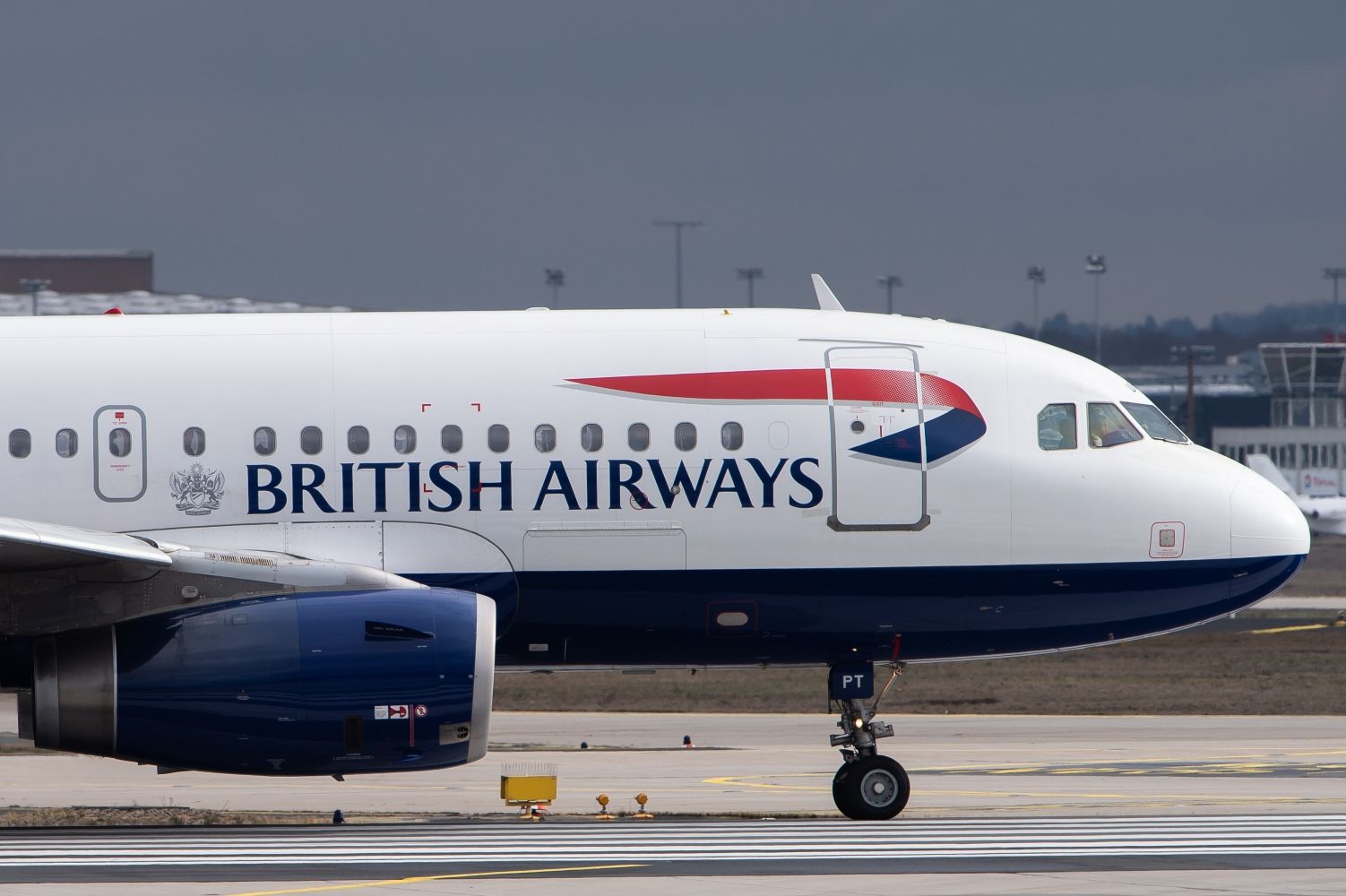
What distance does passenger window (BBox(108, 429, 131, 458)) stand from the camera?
18.5m

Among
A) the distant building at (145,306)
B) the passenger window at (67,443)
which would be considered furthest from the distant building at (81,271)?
the passenger window at (67,443)

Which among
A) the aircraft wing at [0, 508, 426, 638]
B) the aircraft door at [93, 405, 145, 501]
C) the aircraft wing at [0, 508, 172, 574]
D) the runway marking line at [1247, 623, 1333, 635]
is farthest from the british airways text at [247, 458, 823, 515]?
the runway marking line at [1247, 623, 1333, 635]

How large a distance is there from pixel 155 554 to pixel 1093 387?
9.63 m

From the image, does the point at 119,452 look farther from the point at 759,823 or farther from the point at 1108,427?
the point at 1108,427

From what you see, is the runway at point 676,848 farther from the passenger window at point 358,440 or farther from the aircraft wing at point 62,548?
the passenger window at point 358,440

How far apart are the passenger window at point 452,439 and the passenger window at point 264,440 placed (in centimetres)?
165

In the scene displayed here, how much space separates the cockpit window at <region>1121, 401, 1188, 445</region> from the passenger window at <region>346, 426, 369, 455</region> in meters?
7.84

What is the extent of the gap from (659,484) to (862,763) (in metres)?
3.55

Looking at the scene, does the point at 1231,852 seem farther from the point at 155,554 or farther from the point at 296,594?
the point at 155,554

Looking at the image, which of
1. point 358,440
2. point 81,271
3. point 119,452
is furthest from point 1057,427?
point 81,271

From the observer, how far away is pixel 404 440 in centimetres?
1852

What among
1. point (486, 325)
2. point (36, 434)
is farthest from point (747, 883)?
point (36, 434)

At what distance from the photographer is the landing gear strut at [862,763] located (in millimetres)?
18984

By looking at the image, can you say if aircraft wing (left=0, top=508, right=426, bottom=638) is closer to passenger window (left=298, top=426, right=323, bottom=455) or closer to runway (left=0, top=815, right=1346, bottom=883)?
passenger window (left=298, top=426, right=323, bottom=455)
